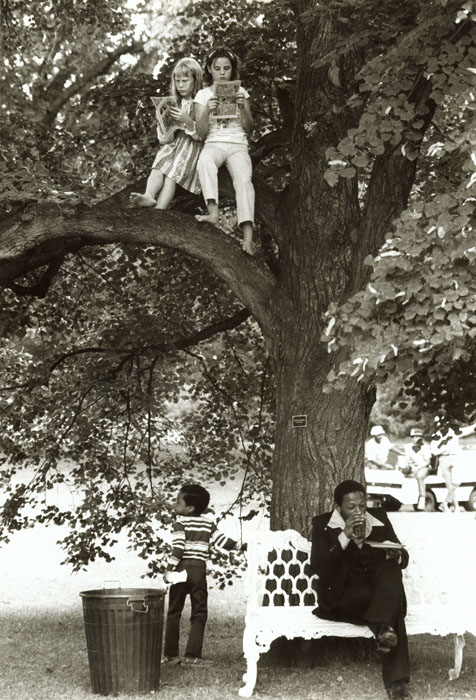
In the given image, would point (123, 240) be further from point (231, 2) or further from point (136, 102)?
point (231, 2)

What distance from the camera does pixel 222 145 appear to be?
8.55 meters

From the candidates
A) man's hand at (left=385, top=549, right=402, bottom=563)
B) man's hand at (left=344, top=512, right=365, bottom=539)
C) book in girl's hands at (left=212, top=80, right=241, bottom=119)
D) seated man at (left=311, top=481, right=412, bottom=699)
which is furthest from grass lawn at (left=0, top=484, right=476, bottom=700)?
book in girl's hands at (left=212, top=80, right=241, bottom=119)

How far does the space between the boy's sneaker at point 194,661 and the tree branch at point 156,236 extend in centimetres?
258

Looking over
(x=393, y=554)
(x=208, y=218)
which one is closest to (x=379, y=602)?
(x=393, y=554)

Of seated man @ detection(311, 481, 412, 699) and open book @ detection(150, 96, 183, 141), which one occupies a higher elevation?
open book @ detection(150, 96, 183, 141)

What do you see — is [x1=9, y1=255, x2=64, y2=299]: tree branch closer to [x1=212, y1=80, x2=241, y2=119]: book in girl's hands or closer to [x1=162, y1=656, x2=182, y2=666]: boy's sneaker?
[x1=212, y1=80, x2=241, y2=119]: book in girl's hands

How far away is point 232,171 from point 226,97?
59 cm

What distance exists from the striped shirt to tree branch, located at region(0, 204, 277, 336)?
1.59m

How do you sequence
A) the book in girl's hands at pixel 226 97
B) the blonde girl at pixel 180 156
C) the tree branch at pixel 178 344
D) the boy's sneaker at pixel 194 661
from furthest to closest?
the tree branch at pixel 178 344
the blonde girl at pixel 180 156
the book in girl's hands at pixel 226 97
the boy's sneaker at pixel 194 661

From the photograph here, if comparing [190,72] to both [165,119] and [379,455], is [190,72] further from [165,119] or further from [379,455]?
[379,455]

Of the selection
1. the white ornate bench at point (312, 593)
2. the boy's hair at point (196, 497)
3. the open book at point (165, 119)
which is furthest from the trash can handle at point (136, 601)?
the open book at point (165, 119)

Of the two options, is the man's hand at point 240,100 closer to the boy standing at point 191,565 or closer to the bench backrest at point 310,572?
the boy standing at point 191,565

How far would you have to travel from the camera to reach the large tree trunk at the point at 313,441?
8.13m

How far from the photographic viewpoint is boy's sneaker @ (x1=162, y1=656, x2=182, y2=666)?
327 inches
